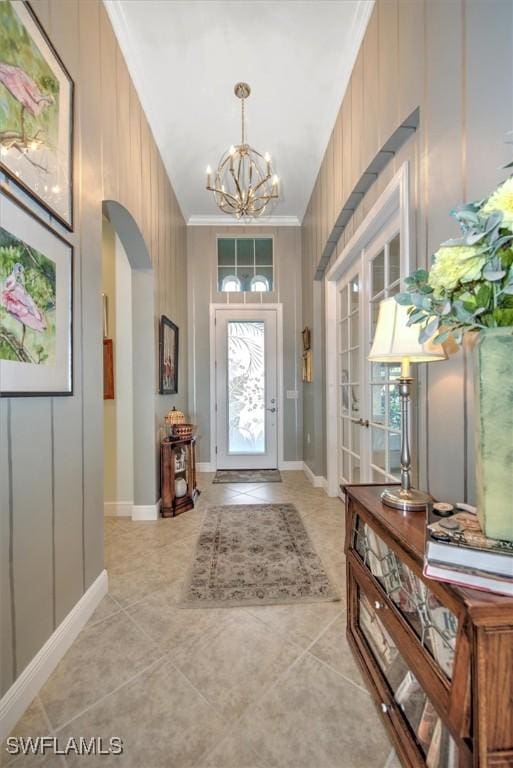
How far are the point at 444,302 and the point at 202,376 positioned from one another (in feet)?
14.1

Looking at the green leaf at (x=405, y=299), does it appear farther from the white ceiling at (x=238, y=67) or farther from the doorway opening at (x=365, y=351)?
the white ceiling at (x=238, y=67)

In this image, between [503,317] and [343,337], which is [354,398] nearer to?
[343,337]

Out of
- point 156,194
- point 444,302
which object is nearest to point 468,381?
point 444,302

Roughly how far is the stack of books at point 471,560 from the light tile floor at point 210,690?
0.86 meters

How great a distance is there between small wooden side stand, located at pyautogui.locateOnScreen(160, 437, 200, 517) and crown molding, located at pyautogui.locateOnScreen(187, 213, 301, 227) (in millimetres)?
3172

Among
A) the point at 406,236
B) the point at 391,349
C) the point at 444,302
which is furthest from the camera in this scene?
the point at 406,236

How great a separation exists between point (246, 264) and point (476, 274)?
14.9 ft

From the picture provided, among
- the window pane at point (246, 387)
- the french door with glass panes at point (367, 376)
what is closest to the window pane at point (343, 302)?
the french door with glass panes at point (367, 376)

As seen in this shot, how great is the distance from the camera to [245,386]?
16.2 feet

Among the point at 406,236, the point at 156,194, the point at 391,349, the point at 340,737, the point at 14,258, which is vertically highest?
the point at 156,194

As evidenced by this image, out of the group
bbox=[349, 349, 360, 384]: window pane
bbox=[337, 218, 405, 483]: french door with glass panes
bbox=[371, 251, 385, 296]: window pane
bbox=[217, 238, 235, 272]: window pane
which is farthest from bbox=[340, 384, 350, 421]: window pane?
bbox=[217, 238, 235, 272]: window pane

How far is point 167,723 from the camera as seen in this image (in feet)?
3.97

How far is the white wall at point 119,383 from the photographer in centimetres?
317

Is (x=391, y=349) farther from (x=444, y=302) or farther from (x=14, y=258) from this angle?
(x=14, y=258)
